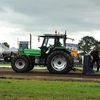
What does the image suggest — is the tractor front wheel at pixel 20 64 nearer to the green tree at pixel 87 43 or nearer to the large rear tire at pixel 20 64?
the large rear tire at pixel 20 64

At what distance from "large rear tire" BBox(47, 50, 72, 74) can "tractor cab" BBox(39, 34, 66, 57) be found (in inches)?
25.9

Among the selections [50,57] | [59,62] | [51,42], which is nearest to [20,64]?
[50,57]

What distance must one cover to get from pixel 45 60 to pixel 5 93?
6.52 meters

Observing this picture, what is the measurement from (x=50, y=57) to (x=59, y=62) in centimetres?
62

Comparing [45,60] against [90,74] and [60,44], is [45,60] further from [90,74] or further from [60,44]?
[90,74]

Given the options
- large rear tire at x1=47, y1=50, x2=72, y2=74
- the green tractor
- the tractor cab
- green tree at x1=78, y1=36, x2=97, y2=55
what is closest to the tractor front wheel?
the green tractor

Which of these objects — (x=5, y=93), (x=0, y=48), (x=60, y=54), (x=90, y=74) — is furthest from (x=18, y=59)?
(x=0, y=48)

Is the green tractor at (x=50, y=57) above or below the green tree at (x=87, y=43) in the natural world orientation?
below

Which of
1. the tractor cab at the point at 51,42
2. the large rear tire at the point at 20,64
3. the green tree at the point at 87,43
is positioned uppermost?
the green tree at the point at 87,43

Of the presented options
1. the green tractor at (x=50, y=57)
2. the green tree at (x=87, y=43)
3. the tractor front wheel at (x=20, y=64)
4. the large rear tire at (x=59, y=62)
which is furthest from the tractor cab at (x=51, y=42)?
the green tree at (x=87, y=43)

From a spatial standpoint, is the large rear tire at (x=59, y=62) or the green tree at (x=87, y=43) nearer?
the large rear tire at (x=59, y=62)

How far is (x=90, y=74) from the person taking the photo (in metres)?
10.6

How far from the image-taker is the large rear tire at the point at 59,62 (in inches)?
434

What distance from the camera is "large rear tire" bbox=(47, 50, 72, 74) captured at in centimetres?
1102
